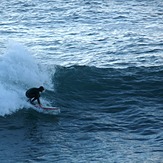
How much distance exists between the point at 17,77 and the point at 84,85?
4551 millimetres

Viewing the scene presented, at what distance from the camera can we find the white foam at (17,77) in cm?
2773

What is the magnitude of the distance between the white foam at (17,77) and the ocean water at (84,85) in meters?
0.06

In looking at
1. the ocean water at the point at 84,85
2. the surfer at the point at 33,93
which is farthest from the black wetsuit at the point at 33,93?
the ocean water at the point at 84,85

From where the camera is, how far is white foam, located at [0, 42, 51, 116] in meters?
27.7

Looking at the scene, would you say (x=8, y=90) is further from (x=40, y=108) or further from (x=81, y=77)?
(x=81, y=77)

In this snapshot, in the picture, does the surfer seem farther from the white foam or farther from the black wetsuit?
the white foam

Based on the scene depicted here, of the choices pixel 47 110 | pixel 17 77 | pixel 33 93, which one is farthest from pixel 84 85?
pixel 33 93

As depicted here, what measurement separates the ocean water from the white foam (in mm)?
59

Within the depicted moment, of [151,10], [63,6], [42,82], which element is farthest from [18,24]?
[42,82]

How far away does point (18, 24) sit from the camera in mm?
50031

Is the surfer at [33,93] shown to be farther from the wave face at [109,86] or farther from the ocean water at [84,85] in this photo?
the wave face at [109,86]

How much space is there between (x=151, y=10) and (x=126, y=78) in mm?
23094

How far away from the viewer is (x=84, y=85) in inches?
1267

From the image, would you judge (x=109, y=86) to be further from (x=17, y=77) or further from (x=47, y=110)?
(x=47, y=110)
